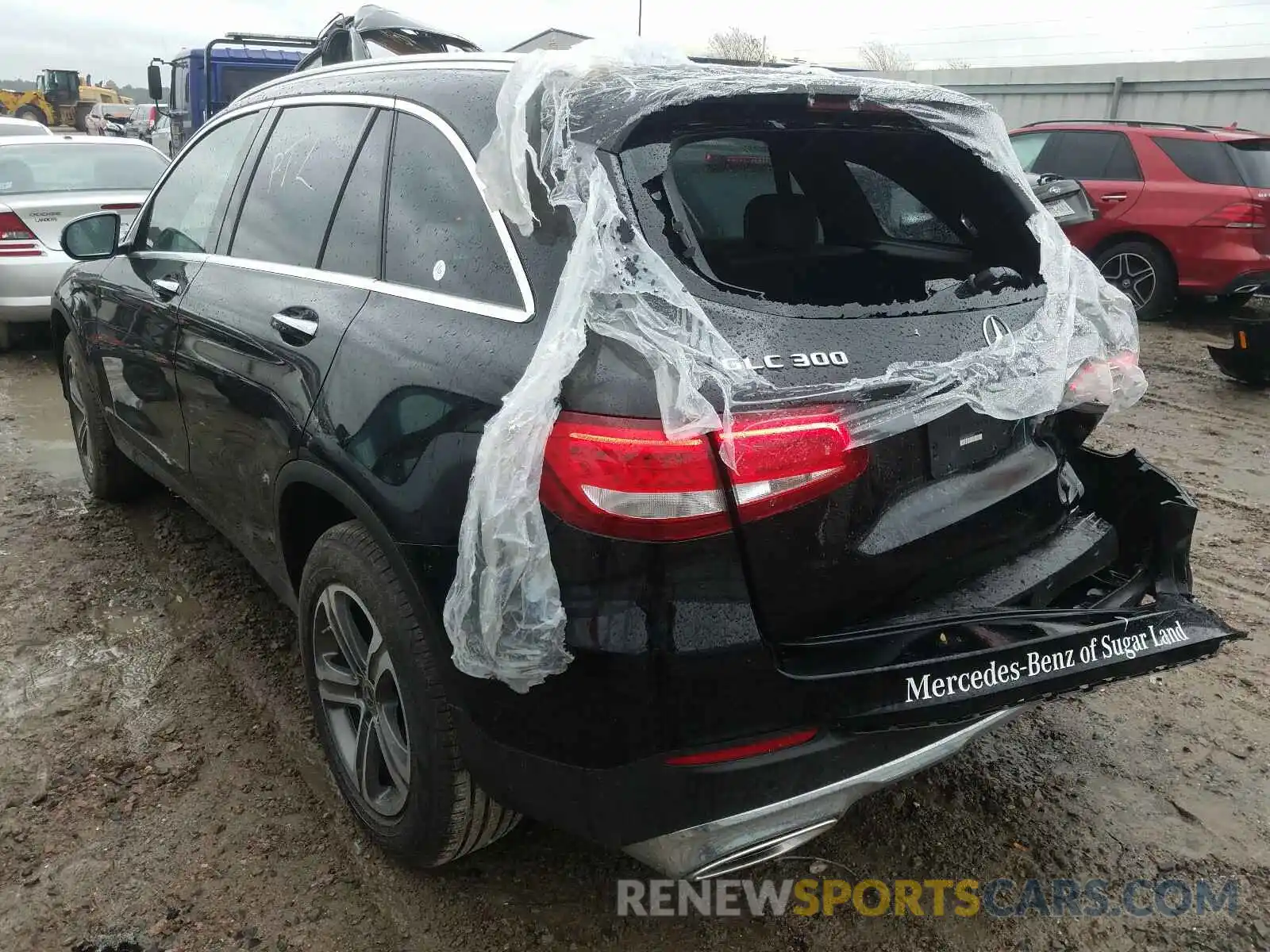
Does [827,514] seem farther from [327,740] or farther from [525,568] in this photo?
[327,740]

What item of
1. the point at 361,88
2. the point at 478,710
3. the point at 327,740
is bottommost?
the point at 327,740

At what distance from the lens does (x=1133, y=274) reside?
8.89 m

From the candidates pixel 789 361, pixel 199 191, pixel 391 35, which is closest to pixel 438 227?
pixel 789 361

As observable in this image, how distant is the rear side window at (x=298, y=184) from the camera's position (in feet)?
8.39

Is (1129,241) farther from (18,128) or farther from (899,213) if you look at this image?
(18,128)

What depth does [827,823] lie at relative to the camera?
6.21 feet

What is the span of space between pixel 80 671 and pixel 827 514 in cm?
265

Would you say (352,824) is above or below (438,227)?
below

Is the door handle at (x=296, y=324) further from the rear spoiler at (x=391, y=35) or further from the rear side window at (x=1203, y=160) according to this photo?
the rear side window at (x=1203, y=160)

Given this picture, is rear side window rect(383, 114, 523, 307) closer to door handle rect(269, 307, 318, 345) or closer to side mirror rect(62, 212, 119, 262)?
door handle rect(269, 307, 318, 345)

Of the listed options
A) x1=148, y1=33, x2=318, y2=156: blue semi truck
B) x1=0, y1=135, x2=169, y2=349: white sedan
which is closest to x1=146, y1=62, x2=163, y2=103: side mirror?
x1=148, y1=33, x2=318, y2=156: blue semi truck

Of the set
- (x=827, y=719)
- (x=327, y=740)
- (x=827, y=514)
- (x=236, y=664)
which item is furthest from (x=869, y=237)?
(x=236, y=664)

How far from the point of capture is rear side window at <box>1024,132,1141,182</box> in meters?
8.94

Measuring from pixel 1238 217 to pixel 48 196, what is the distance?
9202 millimetres
